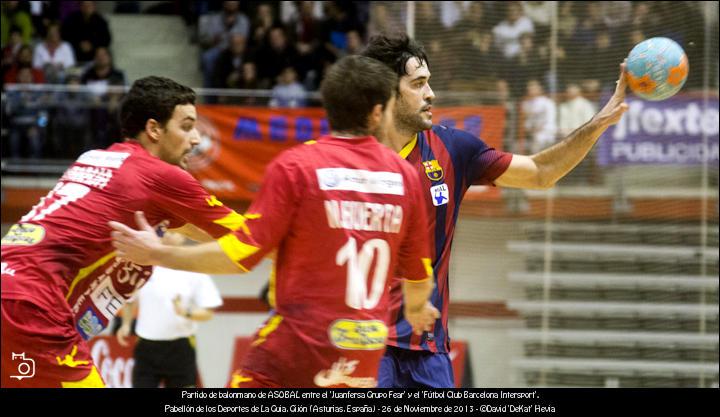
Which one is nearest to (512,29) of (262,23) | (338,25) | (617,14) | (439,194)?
(617,14)

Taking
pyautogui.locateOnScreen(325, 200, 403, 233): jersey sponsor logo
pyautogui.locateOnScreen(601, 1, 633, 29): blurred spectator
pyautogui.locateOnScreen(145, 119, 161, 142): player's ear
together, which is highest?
pyautogui.locateOnScreen(601, 1, 633, 29): blurred spectator

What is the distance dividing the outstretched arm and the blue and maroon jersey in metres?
0.08

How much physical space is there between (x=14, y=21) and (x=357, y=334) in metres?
11.2

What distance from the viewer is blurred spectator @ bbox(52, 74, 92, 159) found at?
42.1 ft

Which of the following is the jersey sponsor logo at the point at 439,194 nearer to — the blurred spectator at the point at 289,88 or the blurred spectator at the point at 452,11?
the blurred spectator at the point at 452,11

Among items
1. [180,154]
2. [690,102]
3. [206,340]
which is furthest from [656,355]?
[180,154]

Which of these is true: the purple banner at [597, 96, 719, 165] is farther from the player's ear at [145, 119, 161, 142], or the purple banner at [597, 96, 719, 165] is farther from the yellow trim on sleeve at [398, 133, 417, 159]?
the player's ear at [145, 119, 161, 142]

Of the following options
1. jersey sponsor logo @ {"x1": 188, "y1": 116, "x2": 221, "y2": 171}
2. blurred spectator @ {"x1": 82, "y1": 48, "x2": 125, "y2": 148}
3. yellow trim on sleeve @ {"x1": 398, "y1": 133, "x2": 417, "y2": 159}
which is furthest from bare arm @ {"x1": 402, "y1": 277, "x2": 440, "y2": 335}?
blurred spectator @ {"x1": 82, "y1": 48, "x2": 125, "y2": 148}

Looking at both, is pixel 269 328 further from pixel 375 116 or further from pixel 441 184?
pixel 441 184

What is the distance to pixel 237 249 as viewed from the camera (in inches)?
161

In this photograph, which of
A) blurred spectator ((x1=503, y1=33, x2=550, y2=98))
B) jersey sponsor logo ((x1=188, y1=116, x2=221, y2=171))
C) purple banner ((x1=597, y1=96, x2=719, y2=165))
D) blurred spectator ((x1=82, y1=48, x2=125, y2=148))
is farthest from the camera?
blurred spectator ((x1=82, y1=48, x2=125, y2=148))

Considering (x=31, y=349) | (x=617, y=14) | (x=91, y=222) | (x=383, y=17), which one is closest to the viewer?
(x=31, y=349)

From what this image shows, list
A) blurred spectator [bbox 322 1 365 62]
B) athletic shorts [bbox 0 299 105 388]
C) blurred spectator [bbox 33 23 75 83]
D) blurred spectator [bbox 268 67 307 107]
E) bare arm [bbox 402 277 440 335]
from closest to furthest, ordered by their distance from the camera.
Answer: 1. bare arm [bbox 402 277 440 335]
2. athletic shorts [bbox 0 299 105 388]
3. blurred spectator [bbox 268 67 307 107]
4. blurred spectator [bbox 33 23 75 83]
5. blurred spectator [bbox 322 1 365 62]
